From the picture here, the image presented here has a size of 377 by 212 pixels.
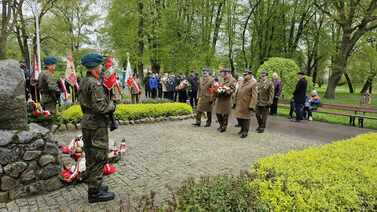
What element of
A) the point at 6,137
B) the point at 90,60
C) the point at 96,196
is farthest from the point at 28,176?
the point at 90,60

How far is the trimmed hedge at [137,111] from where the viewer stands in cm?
911

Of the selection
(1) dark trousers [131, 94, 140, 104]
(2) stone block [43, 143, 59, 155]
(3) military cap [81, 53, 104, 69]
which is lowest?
(2) stone block [43, 143, 59, 155]

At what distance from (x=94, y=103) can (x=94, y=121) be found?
0.96ft

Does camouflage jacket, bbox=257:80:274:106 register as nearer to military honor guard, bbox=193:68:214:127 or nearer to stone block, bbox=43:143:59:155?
military honor guard, bbox=193:68:214:127

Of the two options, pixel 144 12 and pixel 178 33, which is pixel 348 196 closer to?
pixel 178 33

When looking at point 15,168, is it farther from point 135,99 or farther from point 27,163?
point 135,99

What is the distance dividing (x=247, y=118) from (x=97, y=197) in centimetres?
539

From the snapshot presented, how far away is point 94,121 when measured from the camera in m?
3.91

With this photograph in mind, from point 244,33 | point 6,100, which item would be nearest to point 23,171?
point 6,100

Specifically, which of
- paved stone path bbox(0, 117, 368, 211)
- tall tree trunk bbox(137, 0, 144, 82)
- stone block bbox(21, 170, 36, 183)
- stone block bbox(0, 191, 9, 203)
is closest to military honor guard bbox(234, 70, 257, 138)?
paved stone path bbox(0, 117, 368, 211)

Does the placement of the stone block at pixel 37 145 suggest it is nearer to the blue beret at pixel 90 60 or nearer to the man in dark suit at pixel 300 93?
the blue beret at pixel 90 60

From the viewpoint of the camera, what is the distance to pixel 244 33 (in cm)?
2553

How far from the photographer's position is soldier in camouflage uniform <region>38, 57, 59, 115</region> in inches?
263

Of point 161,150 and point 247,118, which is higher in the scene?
point 247,118
